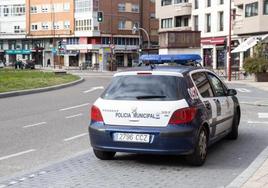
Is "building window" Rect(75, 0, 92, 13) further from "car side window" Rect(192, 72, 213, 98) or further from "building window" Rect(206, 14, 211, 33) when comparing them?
"car side window" Rect(192, 72, 213, 98)

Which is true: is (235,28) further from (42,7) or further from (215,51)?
(42,7)

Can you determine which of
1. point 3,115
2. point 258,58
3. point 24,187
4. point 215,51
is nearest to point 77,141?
point 24,187

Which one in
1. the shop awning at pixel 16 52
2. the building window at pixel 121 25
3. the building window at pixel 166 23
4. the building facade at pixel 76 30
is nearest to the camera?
the building window at pixel 166 23

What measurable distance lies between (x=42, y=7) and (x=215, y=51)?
46.1 metres

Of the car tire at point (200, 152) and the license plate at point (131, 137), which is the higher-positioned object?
the license plate at point (131, 137)

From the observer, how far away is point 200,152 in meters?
8.42

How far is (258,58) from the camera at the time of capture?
40.9 m

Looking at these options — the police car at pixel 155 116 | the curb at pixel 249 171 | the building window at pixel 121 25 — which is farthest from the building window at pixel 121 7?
the curb at pixel 249 171

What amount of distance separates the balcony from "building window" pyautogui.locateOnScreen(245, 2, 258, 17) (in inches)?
697

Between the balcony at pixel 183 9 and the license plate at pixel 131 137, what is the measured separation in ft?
223

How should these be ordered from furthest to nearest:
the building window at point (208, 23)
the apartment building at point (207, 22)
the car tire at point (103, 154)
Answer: the building window at point (208, 23), the apartment building at point (207, 22), the car tire at point (103, 154)

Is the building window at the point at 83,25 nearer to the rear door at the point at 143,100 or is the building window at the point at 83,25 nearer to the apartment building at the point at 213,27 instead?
the apartment building at the point at 213,27

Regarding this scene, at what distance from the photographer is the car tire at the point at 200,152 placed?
830 cm

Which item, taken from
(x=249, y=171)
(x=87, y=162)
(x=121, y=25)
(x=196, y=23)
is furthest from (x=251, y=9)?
(x=249, y=171)
